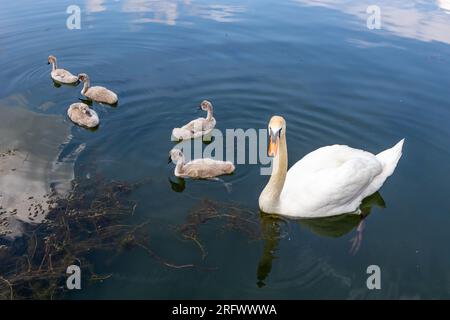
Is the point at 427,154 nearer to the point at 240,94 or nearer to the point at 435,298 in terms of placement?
the point at 435,298

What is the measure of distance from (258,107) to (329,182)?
16.9 feet

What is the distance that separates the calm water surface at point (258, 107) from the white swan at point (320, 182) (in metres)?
0.37

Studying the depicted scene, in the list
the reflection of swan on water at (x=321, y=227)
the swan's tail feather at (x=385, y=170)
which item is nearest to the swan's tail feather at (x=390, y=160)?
the swan's tail feather at (x=385, y=170)

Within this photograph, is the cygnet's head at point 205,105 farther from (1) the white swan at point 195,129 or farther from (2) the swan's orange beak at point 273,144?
(2) the swan's orange beak at point 273,144

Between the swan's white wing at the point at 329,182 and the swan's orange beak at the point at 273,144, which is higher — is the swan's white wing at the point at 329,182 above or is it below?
below

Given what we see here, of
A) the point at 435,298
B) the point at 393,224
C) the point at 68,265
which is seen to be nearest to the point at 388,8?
the point at 393,224

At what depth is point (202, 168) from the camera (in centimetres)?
981

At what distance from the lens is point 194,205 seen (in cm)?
899

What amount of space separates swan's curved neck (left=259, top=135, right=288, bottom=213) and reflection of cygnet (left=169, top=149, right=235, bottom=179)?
1528mm

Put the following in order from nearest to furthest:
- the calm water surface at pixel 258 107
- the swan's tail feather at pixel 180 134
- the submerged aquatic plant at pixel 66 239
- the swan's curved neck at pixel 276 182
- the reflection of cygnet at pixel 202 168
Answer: the submerged aquatic plant at pixel 66 239
the calm water surface at pixel 258 107
the swan's curved neck at pixel 276 182
the reflection of cygnet at pixel 202 168
the swan's tail feather at pixel 180 134

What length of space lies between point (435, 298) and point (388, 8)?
63.6ft

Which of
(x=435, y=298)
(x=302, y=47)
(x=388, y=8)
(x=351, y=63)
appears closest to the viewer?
(x=435, y=298)

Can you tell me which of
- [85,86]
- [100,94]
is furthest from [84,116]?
[85,86]

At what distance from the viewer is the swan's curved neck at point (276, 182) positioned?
26.7 ft
